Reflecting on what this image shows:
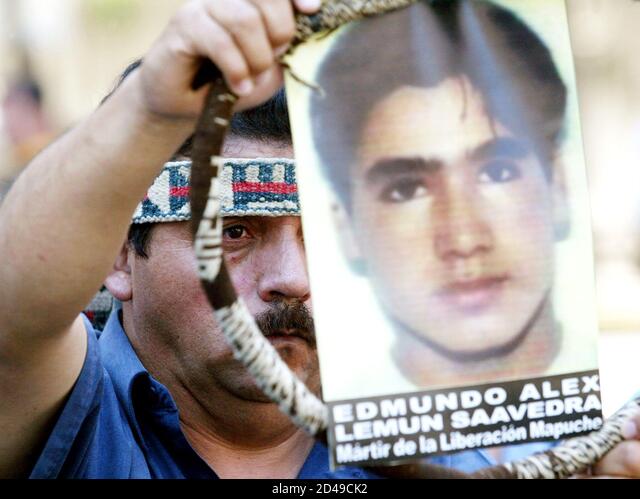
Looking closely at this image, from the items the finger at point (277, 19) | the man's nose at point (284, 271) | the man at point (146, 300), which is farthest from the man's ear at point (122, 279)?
the finger at point (277, 19)

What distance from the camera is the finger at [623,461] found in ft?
3.90

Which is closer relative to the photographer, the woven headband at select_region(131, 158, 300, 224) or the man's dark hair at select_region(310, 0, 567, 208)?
the man's dark hair at select_region(310, 0, 567, 208)

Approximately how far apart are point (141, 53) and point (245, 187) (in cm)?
413

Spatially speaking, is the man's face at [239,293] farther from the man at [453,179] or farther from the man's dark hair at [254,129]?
the man at [453,179]

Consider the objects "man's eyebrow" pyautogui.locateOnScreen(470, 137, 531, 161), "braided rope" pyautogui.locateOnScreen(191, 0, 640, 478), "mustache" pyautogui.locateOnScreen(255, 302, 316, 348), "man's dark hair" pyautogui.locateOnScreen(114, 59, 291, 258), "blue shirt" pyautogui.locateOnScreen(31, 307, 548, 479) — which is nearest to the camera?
"braided rope" pyautogui.locateOnScreen(191, 0, 640, 478)

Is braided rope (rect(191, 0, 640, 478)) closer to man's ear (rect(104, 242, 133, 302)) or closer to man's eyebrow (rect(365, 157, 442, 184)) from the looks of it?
man's eyebrow (rect(365, 157, 442, 184))

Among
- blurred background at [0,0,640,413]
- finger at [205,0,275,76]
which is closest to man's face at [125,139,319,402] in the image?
finger at [205,0,275,76]

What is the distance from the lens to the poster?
1131 millimetres

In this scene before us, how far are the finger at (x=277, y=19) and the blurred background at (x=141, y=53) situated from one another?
4.15 meters

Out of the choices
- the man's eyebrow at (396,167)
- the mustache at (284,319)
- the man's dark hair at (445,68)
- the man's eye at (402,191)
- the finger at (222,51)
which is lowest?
the mustache at (284,319)

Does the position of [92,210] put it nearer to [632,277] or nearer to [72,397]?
[72,397]

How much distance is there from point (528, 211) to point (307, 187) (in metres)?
0.26

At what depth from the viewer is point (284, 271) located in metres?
1.67

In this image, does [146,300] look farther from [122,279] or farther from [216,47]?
[216,47]
